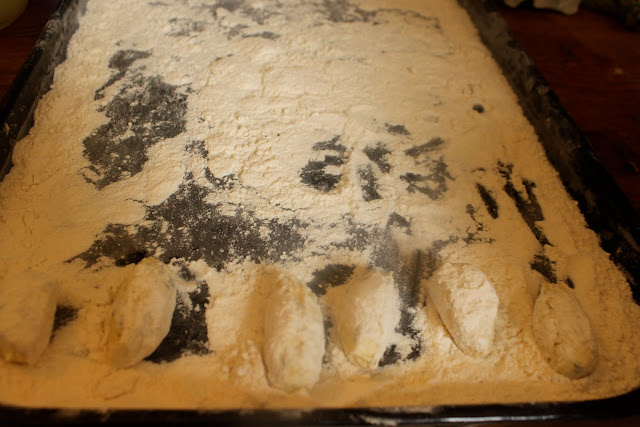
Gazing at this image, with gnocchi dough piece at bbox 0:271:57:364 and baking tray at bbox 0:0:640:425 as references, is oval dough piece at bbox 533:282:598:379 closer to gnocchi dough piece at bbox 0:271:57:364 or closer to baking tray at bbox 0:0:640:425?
baking tray at bbox 0:0:640:425

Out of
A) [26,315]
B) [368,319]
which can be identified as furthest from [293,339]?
[26,315]

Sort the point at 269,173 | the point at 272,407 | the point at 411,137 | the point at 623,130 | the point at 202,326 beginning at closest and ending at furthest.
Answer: the point at 272,407 → the point at 202,326 → the point at 269,173 → the point at 411,137 → the point at 623,130

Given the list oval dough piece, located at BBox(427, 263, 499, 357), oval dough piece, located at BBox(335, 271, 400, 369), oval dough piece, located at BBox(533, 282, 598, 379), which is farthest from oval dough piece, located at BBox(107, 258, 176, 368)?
oval dough piece, located at BBox(533, 282, 598, 379)

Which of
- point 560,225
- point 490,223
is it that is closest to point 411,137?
point 490,223

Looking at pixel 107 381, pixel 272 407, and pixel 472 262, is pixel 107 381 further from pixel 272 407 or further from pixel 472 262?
pixel 472 262

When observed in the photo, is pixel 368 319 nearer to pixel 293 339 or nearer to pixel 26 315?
pixel 293 339
